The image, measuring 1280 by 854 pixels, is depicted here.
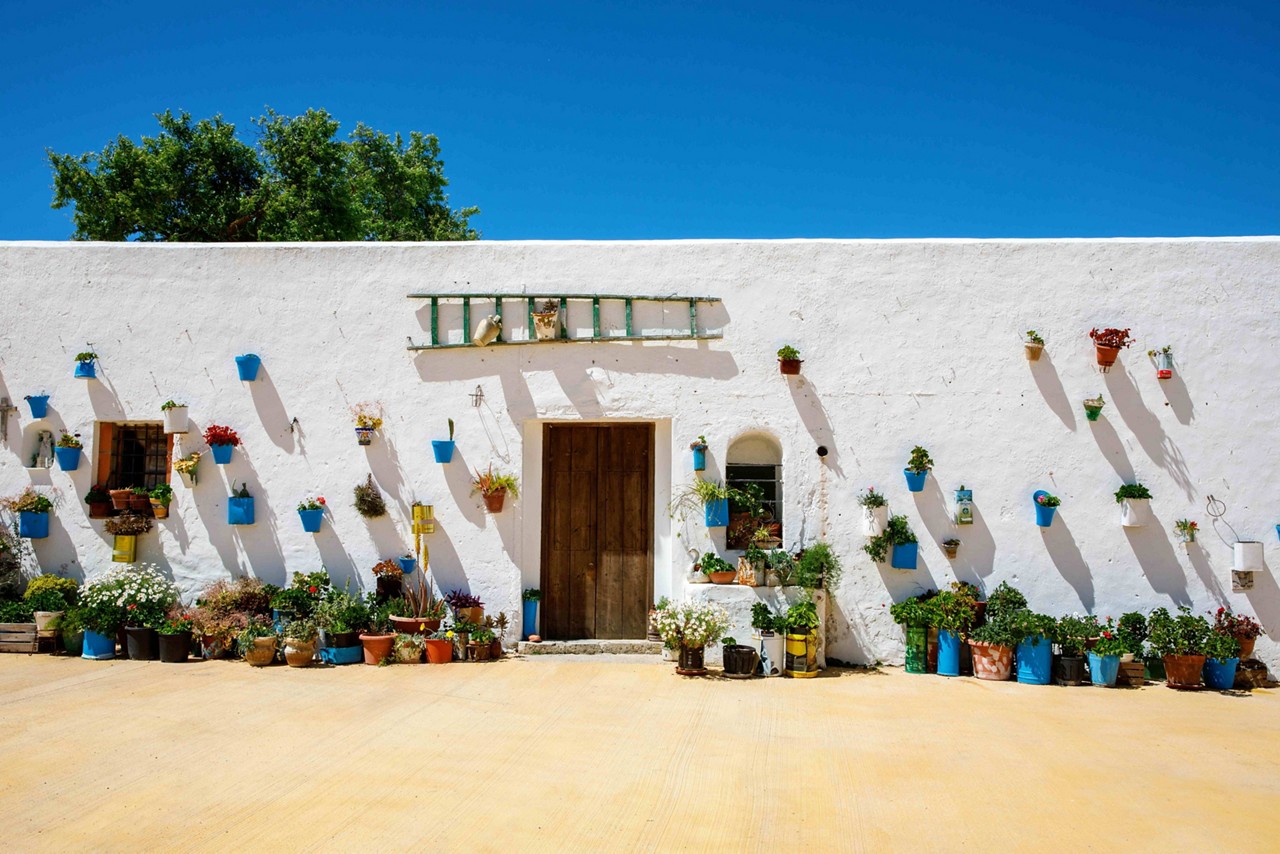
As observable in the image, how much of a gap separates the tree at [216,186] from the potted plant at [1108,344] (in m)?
13.8

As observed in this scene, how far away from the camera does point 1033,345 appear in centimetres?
942

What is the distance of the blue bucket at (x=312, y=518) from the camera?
9625 mm

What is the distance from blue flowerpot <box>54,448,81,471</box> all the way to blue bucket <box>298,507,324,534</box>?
100 inches

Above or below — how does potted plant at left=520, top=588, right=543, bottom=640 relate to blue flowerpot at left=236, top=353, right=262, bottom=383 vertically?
below

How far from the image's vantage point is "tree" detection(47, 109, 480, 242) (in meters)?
17.0

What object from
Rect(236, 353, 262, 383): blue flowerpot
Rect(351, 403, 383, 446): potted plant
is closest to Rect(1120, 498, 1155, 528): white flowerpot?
Rect(351, 403, 383, 446): potted plant

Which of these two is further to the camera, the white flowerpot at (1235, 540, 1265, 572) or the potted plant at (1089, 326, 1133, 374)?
the potted plant at (1089, 326, 1133, 374)

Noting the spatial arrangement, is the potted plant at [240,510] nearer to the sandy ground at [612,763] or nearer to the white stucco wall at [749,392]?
the white stucco wall at [749,392]

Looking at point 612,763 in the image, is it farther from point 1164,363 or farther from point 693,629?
point 1164,363

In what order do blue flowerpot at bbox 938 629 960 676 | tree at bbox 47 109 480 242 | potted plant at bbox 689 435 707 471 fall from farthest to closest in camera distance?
tree at bbox 47 109 480 242 < potted plant at bbox 689 435 707 471 < blue flowerpot at bbox 938 629 960 676

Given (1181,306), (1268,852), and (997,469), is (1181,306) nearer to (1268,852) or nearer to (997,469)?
(997,469)

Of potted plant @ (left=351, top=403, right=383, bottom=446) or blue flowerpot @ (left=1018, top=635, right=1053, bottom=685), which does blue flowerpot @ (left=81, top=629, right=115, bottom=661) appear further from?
blue flowerpot @ (left=1018, top=635, right=1053, bottom=685)

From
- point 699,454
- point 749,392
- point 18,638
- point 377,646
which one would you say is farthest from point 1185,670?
point 18,638

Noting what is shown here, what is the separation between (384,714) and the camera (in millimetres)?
7133
